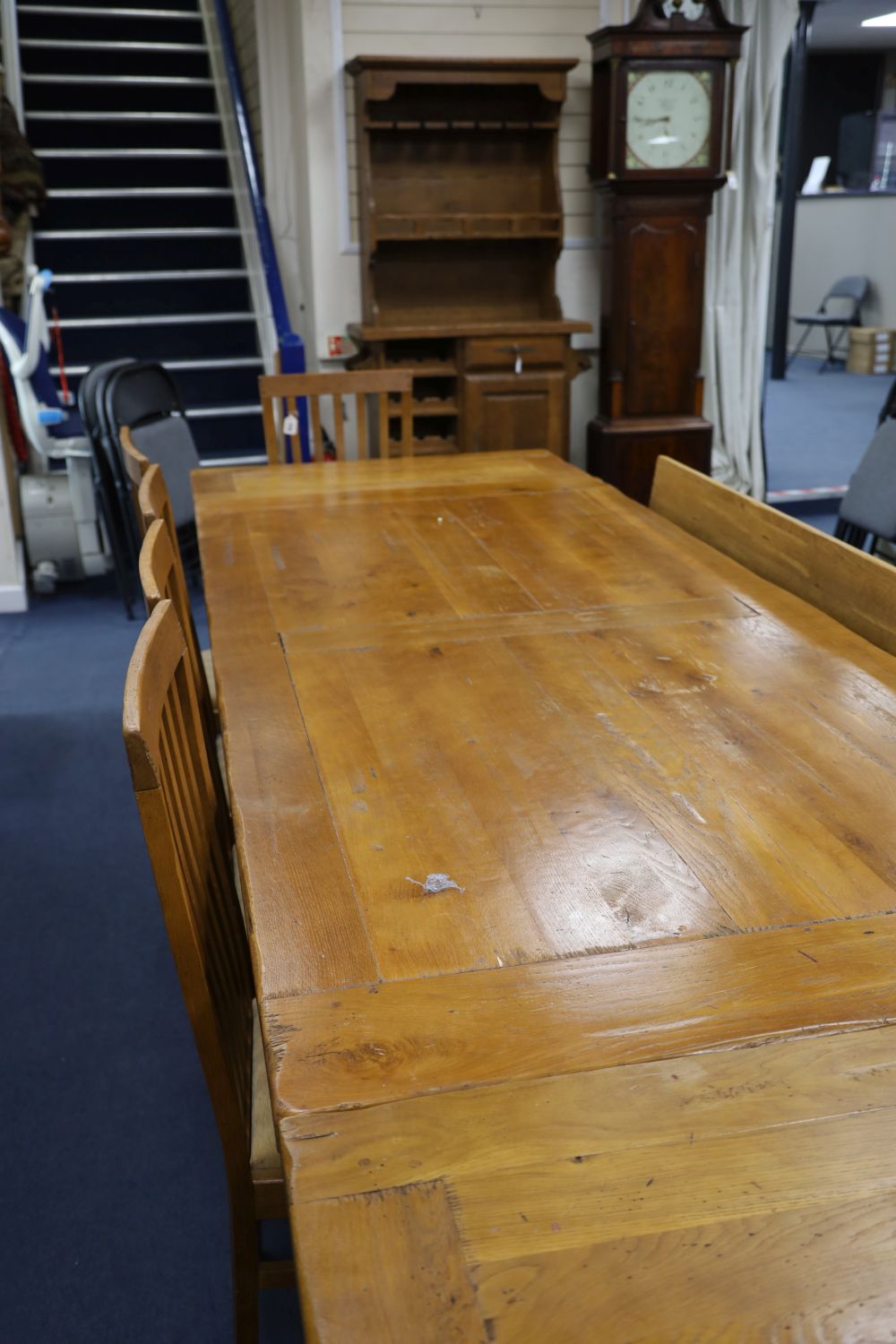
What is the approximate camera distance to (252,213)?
212 inches

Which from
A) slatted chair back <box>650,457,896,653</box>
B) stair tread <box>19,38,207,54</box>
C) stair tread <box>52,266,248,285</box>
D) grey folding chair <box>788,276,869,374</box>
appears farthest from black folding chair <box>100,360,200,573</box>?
grey folding chair <box>788,276,869,374</box>

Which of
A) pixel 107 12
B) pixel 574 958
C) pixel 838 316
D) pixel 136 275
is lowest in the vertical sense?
pixel 574 958

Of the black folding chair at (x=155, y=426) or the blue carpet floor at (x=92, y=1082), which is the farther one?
the black folding chair at (x=155, y=426)

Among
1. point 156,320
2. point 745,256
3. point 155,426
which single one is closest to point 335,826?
point 155,426

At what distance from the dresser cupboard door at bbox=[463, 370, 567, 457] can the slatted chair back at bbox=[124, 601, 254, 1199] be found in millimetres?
3076

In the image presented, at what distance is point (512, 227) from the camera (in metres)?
4.62

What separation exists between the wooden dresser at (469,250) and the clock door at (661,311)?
0.96 ft

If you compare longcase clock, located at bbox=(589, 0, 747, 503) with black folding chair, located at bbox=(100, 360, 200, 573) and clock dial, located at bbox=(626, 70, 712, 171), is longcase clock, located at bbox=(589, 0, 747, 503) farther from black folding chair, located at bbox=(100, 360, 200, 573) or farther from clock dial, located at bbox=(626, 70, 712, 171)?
black folding chair, located at bbox=(100, 360, 200, 573)

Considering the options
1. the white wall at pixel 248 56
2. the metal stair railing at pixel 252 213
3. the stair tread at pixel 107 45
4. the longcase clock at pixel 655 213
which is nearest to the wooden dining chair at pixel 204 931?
the metal stair railing at pixel 252 213

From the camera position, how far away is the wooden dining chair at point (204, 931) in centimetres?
109

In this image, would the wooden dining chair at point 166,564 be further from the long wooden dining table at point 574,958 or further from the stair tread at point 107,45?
the stair tread at point 107,45

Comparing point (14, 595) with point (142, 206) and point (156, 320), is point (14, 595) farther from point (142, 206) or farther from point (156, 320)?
point (142, 206)

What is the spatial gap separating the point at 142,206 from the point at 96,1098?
16.8 feet

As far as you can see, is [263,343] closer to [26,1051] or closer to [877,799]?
[26,1051]
